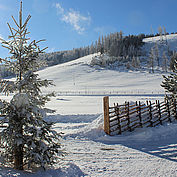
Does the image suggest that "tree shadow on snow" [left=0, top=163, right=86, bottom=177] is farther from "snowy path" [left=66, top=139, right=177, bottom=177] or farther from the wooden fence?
the wooden fence

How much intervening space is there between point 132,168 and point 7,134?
417 centimetres

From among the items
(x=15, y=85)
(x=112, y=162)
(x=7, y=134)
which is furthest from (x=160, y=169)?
(x=15, y=85)

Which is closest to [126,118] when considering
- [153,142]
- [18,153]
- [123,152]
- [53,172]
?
[153,142]

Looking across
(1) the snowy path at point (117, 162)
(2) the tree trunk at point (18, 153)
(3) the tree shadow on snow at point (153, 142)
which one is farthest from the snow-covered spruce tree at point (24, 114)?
(3) the tree shadow on snow at point (153, 142)

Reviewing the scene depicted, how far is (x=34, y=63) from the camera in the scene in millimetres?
4648

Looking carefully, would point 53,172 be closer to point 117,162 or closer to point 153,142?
point 117,162

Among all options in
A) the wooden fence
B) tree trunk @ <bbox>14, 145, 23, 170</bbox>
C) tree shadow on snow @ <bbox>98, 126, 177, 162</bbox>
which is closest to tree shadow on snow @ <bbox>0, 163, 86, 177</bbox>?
tree trunk @ <bbox>14, 145, 23, 170</bbox>

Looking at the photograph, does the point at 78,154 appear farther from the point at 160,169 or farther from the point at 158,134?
the point at 158,134

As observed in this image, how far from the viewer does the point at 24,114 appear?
4172 mm

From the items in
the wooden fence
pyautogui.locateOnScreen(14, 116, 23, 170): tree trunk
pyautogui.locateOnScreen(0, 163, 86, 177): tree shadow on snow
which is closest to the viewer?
pyautogui.locateOnScreen(0, 163, 86, 177): tree shadow on snow

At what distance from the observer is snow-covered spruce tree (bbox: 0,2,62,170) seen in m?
4.07

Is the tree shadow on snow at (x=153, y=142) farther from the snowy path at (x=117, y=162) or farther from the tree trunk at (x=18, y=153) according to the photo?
the tree trunk at (x=18, y=153)

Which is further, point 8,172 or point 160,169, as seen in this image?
point 160,169

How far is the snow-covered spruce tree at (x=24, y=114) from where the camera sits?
4070mm
